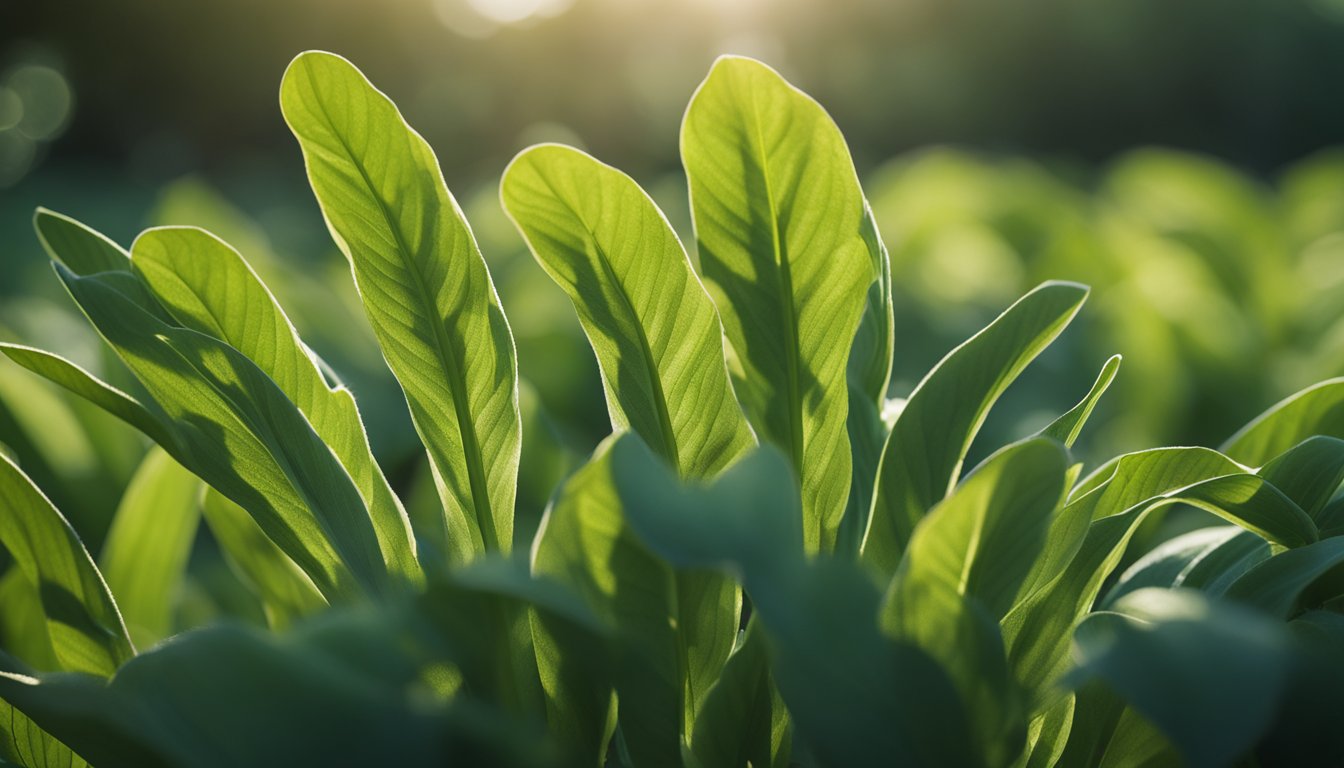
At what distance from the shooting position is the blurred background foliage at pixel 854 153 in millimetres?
1519

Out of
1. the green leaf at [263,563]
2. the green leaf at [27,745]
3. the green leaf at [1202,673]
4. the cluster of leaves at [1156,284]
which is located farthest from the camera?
the cluster of leaves at [1156,284]

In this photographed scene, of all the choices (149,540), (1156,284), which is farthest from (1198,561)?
(1156,284)

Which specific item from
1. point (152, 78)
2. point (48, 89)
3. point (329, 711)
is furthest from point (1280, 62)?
point (329, 711)

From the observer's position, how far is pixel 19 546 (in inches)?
30.0

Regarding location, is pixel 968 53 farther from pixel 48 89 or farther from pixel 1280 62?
pixel 48 89

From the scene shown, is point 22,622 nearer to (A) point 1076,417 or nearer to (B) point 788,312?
(B) point 788,312

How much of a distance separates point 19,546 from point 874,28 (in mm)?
7578

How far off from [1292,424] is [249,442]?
0.79 meters

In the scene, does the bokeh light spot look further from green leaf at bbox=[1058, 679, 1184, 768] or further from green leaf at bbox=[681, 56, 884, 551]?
green leaf at bbox=[1058, 679, 1184, 768]

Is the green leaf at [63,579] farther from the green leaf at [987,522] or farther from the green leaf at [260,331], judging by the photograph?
the green leaf at [987,522]

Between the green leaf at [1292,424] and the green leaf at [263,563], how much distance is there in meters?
0.81

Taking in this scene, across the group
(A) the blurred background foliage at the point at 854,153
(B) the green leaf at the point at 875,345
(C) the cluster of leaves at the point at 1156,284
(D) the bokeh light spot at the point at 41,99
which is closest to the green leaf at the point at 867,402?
(B) the green leaf at the point at 875,345

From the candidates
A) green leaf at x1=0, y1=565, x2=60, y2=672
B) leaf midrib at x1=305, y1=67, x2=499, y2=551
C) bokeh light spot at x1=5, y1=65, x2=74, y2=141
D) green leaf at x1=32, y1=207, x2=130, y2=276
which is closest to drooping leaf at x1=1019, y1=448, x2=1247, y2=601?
leaf midrib at x1=305, y1=67, x2=499, y2=551

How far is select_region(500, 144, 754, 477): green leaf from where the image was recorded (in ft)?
2.15
